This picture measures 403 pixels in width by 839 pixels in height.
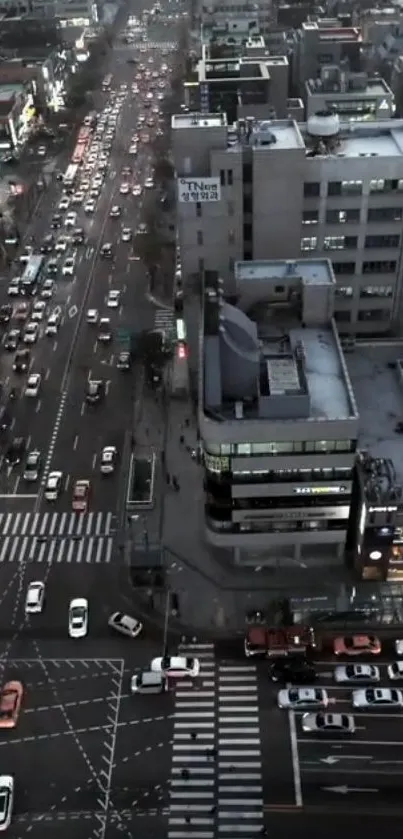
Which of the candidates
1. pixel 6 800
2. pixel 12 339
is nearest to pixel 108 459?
pixel 12 339

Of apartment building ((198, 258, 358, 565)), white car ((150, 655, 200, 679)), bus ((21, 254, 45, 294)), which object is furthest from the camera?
bus ((21, 254, 45, 294))

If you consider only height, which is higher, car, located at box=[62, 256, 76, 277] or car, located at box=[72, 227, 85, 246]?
car, located at box=[72, 227, 85, 246]

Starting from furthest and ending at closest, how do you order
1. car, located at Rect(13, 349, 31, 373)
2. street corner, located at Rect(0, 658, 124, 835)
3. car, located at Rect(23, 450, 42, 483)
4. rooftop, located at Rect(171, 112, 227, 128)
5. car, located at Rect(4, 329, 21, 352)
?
car, located at Rect(4, 329, 21, 352) → car, located at Rect(13, 349, 31, 373) → car, located at Rect(23, 450, 42, 483) → rooftop, located at Rect(171, 112, 227, 128) → street corner, located at Rect(0, 658, 124, 835)

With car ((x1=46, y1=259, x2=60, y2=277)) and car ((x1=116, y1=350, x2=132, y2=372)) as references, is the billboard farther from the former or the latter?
car ((x1=46, y1=259, x2=60, y2=277))

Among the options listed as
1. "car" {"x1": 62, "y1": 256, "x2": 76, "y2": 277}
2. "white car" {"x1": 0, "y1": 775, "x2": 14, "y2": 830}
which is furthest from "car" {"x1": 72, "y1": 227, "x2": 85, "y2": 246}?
"white car" {"x1": 0, "y1": 775, "x2": 14, "y2": 830}

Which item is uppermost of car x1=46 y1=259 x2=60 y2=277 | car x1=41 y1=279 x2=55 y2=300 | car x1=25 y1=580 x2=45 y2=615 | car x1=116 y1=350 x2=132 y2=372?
car x1=46 y1=259 x2=60 y2=277

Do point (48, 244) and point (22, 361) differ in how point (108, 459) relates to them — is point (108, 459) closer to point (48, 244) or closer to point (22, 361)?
point (22, 361)

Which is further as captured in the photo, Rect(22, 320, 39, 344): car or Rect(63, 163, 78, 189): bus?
Rect(63, 163, 78, 189): bus
